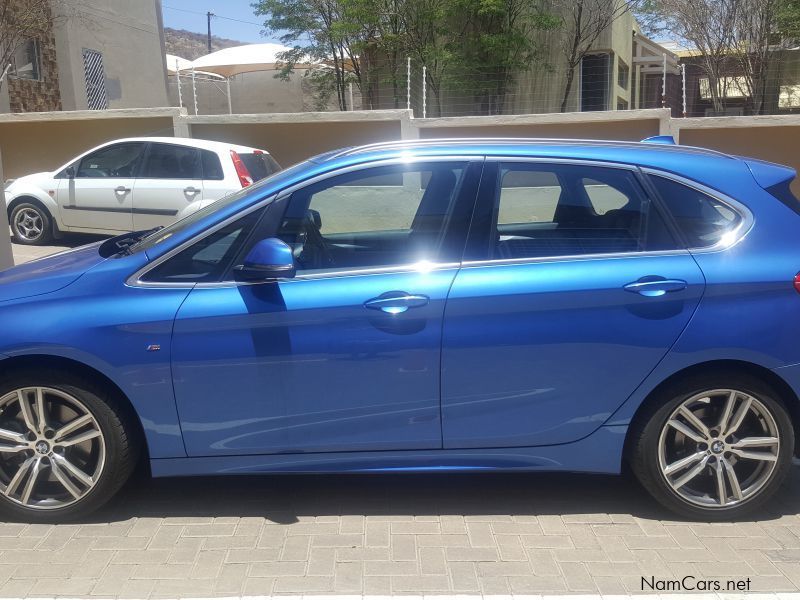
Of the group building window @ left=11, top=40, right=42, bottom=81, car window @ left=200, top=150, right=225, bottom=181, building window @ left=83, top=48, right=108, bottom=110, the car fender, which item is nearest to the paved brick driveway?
car window @ left=200, top=150, right=225, bottom=181

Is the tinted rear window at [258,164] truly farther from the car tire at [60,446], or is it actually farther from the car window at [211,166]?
the car tire at [60,446]

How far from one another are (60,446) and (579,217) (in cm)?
267

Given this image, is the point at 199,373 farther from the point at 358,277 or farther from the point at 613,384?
the point at 613,384

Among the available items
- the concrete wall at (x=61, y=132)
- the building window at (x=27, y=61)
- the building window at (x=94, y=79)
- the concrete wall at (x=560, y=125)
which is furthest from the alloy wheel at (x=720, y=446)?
the building window at (x=94, y=79)

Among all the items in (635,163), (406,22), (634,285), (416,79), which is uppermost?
(406,22)

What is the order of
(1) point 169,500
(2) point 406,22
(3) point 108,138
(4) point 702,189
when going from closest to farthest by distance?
(4) point 702,189, (1) point 169,500, (3) point 108,138, (2) point 406,22

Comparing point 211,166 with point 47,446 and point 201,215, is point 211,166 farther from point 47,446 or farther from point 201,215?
point 47,446

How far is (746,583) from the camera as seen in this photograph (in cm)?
318

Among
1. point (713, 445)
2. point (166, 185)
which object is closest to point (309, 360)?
point (713, 445)

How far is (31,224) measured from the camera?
37.2 ft

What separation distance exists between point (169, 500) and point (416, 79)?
676 inches

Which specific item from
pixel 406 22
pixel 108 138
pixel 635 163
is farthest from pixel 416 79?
pixel 635 163

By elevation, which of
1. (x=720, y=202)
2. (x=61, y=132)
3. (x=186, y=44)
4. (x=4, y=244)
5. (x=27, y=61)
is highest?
(x=186, y=44)

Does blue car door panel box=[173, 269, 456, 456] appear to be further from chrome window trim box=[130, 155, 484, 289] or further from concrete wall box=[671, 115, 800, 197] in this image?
concrete wall box=[671, 115, 800, 197]
